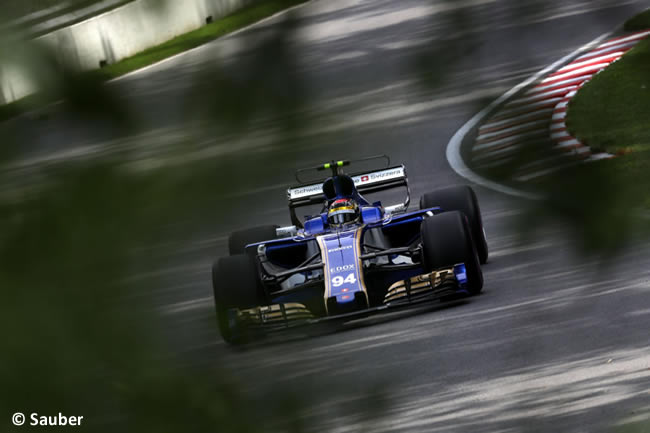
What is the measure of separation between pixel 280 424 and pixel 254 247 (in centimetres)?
626

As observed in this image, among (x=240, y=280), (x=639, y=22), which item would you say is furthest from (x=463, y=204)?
(x=639, y=22)

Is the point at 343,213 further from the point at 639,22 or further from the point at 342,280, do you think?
the point at 639,22

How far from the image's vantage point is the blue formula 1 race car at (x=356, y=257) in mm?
6547

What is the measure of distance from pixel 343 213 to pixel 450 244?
100 cm

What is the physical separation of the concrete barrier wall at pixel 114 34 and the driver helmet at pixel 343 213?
6432mm

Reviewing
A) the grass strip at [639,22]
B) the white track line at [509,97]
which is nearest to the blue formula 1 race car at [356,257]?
the white track line at [509,97]

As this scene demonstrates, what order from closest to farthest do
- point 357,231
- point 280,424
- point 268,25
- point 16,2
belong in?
point 16,2
point 268,25
point 280,424
point 357,231

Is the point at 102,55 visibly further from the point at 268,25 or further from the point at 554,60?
the point at 554,60

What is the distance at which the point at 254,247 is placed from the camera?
7.35 metres

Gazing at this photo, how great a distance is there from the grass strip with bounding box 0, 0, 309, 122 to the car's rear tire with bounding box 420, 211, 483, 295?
572 centimetres

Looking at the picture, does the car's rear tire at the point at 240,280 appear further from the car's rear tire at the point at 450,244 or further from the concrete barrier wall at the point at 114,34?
the concrete barrier wall at the point at 114,34

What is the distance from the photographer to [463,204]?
291 inches

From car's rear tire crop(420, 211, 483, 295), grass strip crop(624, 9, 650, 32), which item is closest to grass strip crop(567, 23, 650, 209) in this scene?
grass strip crop(624, 9, 650, 32)

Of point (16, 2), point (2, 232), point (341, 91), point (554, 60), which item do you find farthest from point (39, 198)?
point (554, 60)
